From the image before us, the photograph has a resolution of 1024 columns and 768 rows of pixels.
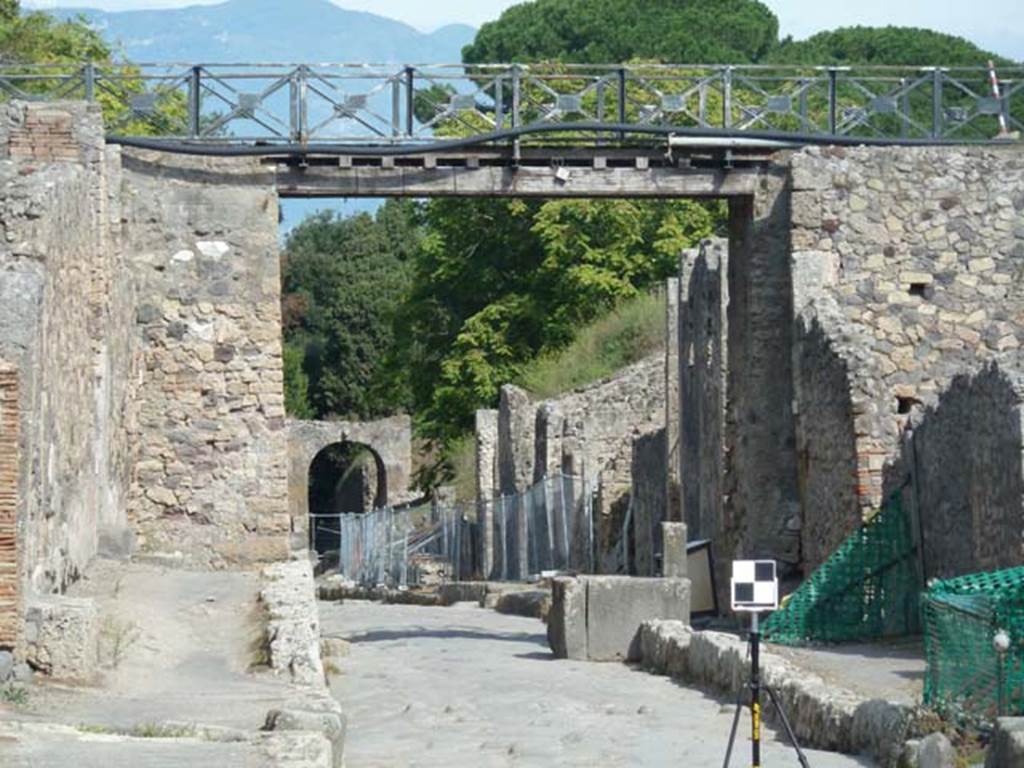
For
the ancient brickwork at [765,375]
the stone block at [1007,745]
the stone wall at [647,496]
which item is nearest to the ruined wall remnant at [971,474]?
the ancient brickwork at [765,375]

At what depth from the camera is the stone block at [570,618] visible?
21.7 meters

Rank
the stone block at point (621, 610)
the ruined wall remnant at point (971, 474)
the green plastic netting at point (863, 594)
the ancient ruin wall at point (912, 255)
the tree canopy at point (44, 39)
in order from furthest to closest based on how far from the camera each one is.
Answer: the tree canopy at point (44, 39), the ancient ruin wall at point (912, 255), the stone block at point (621, 610), the green plastic netting at point (863, 594), the ruined wall remnant at point (971, 474)

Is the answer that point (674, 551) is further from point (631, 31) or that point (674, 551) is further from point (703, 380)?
point (631, 31)

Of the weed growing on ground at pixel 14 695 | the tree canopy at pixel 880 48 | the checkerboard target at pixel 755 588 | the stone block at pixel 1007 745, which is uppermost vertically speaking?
the tree canopy at pixel 880 48

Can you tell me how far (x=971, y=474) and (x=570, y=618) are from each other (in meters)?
4.17

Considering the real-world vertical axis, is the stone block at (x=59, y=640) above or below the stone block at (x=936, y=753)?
above

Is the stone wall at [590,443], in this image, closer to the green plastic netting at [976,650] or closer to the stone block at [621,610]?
the stone block at [621,610]

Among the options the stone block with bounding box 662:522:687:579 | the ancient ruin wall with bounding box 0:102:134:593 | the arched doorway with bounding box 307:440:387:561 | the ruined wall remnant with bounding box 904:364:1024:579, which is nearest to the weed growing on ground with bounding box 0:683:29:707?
the ancient ruin wall with bounding box 0:102:134:593

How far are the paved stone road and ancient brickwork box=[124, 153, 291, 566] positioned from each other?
203cm

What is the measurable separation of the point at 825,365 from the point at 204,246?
19.1ft

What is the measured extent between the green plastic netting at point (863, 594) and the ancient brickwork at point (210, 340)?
495cm

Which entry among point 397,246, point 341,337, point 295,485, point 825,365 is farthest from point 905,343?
point 397,246

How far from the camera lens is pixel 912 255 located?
80.4 ft

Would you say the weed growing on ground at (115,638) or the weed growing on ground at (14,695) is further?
the weed growing on ground at (115,638)
